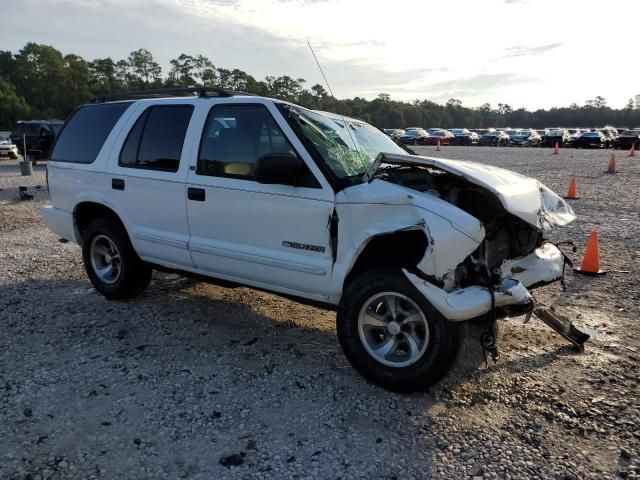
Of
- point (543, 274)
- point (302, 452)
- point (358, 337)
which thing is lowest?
point (302, 452)

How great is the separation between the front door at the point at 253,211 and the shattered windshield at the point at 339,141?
0.55 feet

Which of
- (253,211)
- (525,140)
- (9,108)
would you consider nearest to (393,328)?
(253,211)

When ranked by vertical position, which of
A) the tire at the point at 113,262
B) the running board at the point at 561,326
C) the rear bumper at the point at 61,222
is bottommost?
the running board at the point at 561,326

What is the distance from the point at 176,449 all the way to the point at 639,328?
160 inches

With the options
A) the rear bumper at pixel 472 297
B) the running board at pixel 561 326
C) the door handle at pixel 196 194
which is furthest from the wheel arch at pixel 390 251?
the door handle at pixel 196 194

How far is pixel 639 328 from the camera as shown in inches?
183

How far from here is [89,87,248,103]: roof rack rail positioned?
466cm

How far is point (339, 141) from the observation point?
4.30 metres

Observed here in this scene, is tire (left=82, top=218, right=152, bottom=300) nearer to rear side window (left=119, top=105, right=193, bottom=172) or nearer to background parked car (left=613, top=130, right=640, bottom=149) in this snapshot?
rear side window (left=119, top=105, right=193, bottom=172)

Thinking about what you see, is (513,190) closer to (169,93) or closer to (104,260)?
(169,93)

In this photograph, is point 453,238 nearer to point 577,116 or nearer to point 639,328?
point 639,328

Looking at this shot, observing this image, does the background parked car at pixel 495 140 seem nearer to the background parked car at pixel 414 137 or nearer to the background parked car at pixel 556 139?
the background parked car at pixel 556 139

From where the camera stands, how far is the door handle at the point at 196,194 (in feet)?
14.4

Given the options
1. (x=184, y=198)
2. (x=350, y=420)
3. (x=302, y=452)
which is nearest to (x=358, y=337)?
(x=350, y=420)
